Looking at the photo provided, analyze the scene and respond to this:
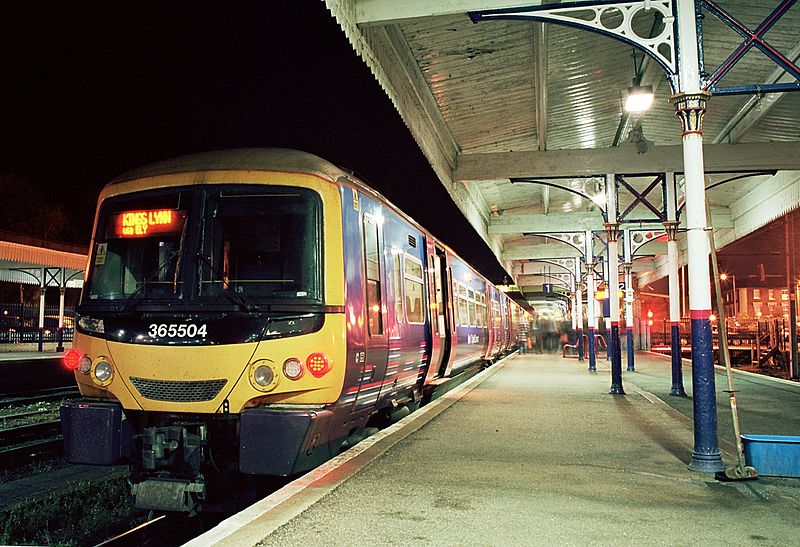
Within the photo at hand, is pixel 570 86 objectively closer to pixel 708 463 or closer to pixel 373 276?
pixel 373 276

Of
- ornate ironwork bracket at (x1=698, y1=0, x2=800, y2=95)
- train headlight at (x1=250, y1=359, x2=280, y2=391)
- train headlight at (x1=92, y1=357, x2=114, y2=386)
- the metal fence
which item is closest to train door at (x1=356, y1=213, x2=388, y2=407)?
train headlight at (x1=250, y1=359, x2=280, y2=391)

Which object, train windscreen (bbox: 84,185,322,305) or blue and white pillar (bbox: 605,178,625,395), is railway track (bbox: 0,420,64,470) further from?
blue and white pillar (bbox: 605,178,625,395)

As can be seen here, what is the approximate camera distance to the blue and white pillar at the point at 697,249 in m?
6.25

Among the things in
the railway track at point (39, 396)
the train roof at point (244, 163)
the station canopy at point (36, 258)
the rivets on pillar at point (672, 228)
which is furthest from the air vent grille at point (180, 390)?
the station canopy at point (36, 258)

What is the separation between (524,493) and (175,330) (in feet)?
9.88

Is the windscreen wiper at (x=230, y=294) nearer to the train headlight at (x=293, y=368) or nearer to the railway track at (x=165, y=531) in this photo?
the train headlight at (x=293, y=368)

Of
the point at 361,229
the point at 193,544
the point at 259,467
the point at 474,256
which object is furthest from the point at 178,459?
the point at 474,256

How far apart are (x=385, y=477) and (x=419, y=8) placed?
555 centimetres

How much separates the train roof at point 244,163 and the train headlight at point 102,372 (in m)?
1.67

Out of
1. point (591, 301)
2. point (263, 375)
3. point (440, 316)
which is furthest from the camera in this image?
point (591, 301)

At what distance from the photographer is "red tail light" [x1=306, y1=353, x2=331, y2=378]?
5.28 meters

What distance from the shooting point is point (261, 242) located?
18.7ft

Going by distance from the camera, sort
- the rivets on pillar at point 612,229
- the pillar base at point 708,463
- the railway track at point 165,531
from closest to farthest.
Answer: the railway track at point 165,531
the pillar base at point 708,463
the rivets on pillar at point 612,229

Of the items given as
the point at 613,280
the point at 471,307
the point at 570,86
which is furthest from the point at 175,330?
the point at 613,280
